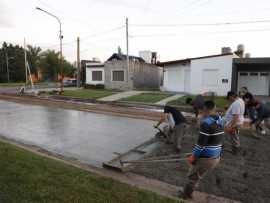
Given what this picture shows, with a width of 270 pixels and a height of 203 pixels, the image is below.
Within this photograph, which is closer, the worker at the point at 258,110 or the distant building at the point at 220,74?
the worker at the point at 258,110

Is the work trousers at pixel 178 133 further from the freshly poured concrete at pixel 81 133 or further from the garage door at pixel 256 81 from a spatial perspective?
the garage door at pixel 256 81

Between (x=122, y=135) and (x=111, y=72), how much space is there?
2153cm

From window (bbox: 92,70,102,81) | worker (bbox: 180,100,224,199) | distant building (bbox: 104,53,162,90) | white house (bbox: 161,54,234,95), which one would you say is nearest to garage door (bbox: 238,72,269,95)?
white house (bbox: 161,54,234,95)

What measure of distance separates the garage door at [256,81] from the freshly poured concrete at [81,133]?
51.6 ft

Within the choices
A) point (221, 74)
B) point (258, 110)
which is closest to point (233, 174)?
point (258, 110)

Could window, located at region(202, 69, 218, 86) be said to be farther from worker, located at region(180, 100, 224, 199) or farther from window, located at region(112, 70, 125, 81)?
worker, located at region(180, 100, 224, 199)

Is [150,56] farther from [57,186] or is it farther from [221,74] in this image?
[57,186]

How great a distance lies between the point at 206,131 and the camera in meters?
3.33

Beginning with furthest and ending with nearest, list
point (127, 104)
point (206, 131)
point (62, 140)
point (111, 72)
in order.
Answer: point (111, 72) → point (127, 104) → point (62, 140) → point (206, 131)

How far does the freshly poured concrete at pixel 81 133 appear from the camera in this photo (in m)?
6.58

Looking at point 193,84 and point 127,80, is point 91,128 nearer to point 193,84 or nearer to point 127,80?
point 193,84

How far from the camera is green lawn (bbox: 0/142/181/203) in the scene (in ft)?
11.4

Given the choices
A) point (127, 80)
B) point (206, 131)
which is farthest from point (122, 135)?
point (127, 80)

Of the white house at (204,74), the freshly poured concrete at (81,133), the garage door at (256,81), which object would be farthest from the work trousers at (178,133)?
the garage door at (256,81)
